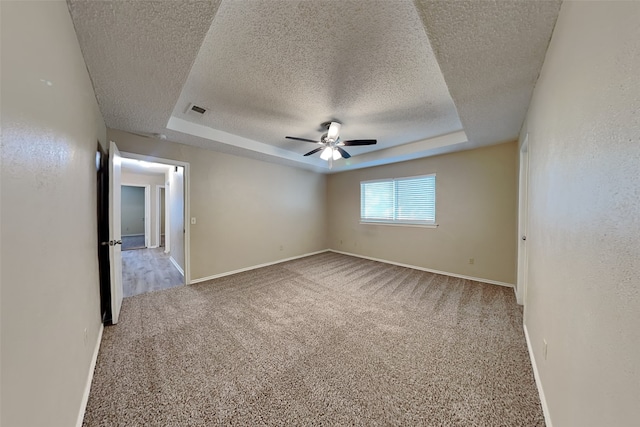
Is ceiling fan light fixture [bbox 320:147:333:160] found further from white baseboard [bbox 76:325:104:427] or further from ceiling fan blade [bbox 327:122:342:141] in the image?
white baseboard [bbox 76:325:104:427]

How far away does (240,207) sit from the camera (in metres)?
4.24

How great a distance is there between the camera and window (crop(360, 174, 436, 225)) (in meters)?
4.30

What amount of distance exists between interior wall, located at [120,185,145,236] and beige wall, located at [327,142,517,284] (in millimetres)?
9427

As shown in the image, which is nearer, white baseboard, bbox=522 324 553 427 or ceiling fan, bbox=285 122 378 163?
white baseboard, bbox=522 324 553 427

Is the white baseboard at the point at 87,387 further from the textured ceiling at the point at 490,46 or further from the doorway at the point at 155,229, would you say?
the textured ceiling at the point at 490,46

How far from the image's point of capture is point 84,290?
1572 mm

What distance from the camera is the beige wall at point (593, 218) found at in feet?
2.18

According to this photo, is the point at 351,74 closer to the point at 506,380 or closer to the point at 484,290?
the point at 506,380

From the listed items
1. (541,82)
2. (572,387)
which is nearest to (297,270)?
(572,387)

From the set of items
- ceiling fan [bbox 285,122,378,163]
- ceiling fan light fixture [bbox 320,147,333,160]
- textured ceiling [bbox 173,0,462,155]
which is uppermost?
textured ceiling [bbox 173,0,462,155]

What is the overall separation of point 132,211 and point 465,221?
1133cm

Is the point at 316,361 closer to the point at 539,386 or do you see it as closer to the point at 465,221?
the point at 539,386

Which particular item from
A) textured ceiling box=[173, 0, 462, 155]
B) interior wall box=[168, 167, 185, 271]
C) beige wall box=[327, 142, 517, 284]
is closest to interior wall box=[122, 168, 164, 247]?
interior wall box=[168, 167, 185, 271]

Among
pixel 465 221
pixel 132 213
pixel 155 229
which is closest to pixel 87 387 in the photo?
pixel 465 221
